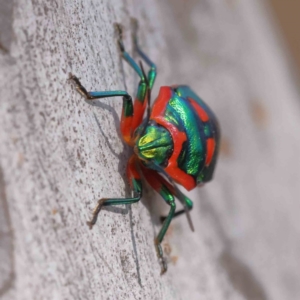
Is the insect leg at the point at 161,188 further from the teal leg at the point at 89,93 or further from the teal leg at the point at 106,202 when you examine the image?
the teal leg at the point at 89,93

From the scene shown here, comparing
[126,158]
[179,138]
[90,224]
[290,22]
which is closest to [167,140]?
[179,138]

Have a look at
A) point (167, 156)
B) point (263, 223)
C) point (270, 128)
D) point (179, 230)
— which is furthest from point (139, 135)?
point (270, 128)

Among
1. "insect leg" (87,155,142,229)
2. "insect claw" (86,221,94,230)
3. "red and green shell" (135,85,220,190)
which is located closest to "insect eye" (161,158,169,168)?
"red and green shell" (135,85,220,190)

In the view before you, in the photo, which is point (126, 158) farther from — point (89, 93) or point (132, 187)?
point (89, 93)

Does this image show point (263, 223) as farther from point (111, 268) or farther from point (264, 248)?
point (111, 268)

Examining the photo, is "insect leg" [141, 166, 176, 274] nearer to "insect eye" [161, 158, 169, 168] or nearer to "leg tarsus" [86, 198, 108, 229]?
"insect eye" [161, 158, 169, 168]
